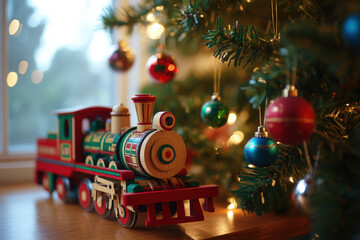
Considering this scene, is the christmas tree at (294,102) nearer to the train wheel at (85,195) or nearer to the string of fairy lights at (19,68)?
the train wheel at (85,195)

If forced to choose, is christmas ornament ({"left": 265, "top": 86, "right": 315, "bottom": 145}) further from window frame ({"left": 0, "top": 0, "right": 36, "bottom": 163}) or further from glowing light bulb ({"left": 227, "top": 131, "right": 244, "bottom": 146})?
window frame ({"left": 0, "top": 0, "right": 36, "bottom": 163})

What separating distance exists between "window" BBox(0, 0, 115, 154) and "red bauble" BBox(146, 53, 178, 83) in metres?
0.95

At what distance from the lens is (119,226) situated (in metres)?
1.04

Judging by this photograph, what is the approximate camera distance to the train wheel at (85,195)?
47.3 inches

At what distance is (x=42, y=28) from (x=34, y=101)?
39 centimetres

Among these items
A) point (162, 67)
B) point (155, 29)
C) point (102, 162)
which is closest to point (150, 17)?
point (155, 29)

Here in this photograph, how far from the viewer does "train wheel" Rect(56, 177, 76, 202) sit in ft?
4.35

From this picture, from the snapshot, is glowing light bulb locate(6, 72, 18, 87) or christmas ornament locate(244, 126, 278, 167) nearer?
christmas ornament locate(244, 126, 278, 167)

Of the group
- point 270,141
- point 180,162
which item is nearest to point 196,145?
point 180,162

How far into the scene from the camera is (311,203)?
607 millimetres

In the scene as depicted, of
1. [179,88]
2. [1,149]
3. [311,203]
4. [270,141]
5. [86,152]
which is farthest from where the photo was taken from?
[1,149]

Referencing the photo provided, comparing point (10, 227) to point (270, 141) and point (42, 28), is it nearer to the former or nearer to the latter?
point (270, 141)

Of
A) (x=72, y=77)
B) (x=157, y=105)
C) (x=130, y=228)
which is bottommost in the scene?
(x=130, y=228)

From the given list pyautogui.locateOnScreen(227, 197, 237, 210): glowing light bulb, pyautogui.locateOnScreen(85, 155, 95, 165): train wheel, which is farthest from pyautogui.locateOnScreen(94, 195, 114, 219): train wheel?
pyautogui.locateOnScreen(227, 197, 237, 210): glowing light bulb
